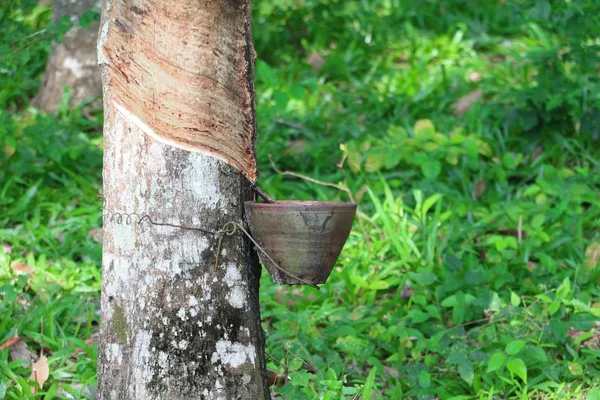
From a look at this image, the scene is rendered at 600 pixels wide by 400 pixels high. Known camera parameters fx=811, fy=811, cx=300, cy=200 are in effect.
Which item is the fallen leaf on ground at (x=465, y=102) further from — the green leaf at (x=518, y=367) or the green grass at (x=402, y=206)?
the green leaf at (x=518, y=367)

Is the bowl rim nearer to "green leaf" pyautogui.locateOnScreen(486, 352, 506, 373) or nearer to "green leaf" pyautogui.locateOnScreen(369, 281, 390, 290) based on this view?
"green leaf" pyautogui.locateOnScreen(486, 352, 506, 373)

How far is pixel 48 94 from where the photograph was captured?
5.26 metres

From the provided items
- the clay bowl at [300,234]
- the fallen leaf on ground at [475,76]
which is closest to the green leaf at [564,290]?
the clay bowl at [300,234]

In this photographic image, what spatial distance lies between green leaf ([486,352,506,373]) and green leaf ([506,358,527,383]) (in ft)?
0.09

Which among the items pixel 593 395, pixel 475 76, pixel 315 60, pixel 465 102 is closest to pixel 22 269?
pixel 593 395

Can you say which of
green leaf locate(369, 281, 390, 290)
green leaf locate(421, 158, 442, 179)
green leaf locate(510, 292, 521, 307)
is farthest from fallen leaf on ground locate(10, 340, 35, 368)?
green leaf locate(421, 158, 442, 179)

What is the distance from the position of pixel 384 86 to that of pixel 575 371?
127 inches

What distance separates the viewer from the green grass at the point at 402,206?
9.70ft

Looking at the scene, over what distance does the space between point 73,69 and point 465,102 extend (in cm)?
254

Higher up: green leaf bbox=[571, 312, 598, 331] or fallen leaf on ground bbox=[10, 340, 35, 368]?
green leaf bbox=[571, 312, 598, 331]

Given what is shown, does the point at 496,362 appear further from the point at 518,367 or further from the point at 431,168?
the point at 431,168

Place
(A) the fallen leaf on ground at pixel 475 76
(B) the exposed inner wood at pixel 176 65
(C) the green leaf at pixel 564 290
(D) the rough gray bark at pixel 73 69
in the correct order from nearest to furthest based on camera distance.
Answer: (B) the exposed inner wood at pixel 176 65, (C) the green leaf at pixel 564 290, (D) the rough gray bark at pixel 73 69, (A) the fallen leaf on ground at pixel 475 76

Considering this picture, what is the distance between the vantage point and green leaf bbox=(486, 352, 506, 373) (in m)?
2.72

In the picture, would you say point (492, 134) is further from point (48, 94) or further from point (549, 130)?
point (48, 94)
